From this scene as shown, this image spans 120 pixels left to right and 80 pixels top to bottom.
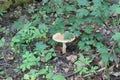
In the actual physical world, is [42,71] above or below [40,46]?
below

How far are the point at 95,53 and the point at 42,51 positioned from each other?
0.74 metres

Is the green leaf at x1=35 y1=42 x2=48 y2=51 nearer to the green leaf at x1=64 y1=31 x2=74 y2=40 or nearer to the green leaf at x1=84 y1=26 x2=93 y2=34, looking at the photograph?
the green leaf at x1=64 y1=31 x2=74 y2=40

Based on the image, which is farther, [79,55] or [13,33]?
[13,33]

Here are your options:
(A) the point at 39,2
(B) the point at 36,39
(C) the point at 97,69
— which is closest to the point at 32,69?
(B) the point at 36,39

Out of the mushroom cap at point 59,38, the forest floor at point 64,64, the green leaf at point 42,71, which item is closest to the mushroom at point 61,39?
the mushroom cap at point 59,38

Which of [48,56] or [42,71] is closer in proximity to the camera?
[42,71]

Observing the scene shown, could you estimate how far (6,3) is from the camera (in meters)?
5.00

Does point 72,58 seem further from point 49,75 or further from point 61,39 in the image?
point 49,75

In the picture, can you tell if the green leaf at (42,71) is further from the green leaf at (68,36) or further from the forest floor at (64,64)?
the green leaf at (68,36)

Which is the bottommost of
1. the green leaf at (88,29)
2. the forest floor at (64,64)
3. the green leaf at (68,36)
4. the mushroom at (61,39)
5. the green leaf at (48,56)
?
the forest floor at (64,64)

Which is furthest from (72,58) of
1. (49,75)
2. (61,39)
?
(49,75)

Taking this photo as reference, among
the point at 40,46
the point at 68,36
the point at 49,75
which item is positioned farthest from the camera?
the point at 40,46

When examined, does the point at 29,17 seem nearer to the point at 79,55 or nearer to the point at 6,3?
the point at 6,3

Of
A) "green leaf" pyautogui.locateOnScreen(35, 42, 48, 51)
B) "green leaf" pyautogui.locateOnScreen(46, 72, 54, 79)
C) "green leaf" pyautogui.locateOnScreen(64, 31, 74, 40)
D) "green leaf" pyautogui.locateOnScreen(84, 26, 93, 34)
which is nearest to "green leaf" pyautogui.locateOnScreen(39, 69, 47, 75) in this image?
"green leaf" pyautogui.locateOnScreen(46, 72, 54, 79)
